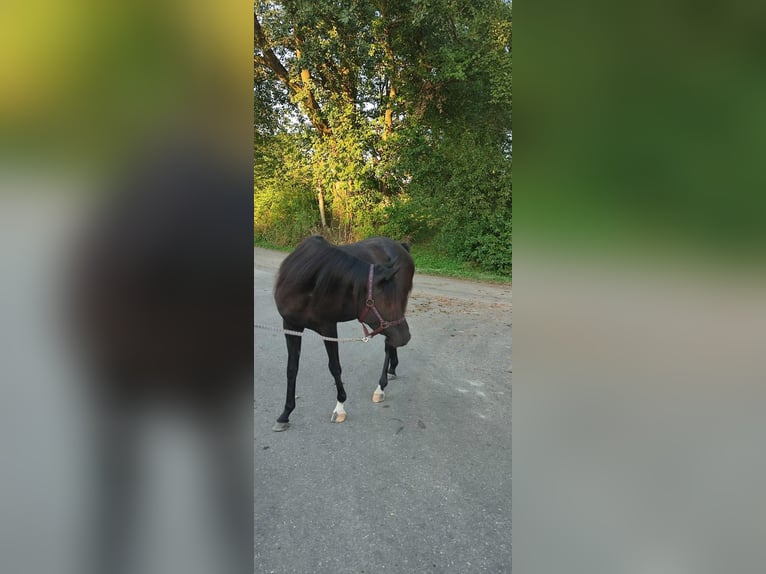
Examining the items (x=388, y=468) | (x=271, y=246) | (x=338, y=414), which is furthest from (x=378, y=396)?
(x=271, y=246)

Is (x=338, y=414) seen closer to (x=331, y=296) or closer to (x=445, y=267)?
(x=331, y=296)

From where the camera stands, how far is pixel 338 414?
346 cm

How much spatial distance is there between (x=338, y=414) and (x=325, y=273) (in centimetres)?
124

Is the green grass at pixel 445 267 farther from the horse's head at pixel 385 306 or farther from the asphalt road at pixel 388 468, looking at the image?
the horse's head at pixel 385 306

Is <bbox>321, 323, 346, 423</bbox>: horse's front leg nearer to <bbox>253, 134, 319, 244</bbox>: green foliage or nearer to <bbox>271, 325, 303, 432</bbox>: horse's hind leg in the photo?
<bbox>271, 325, 303, 432</bbox>: horse's hind leg

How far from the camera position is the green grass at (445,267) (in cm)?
1092

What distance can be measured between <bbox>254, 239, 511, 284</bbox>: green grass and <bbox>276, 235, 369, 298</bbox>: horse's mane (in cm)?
775
